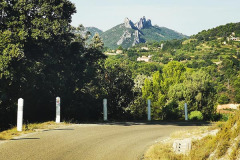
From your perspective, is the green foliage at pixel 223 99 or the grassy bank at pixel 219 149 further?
the green foliage at pixel 223 99

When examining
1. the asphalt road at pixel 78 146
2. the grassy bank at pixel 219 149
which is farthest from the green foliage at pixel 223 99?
the grassy bank at pixel 219 149

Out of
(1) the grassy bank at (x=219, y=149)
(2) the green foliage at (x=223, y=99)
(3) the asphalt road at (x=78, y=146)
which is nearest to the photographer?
(1) the grassy bank at (x=219, y=149)

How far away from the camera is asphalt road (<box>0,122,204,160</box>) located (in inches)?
263

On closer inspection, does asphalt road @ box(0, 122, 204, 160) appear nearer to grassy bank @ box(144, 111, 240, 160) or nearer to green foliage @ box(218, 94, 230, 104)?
grassy bank @ box(144, 111, 240, 160)

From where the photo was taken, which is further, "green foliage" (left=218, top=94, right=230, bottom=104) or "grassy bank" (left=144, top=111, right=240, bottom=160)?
"green foliage" (left=218, top=94, right=230, bottom=104)

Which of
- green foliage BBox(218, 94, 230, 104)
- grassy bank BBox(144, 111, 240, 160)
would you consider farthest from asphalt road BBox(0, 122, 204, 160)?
green foliage BBox(218, 94, 230, 104)

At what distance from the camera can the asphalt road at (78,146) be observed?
21.9 feet

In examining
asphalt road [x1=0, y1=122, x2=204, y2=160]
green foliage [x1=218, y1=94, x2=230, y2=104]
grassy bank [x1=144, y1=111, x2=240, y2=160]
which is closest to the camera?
grassy bank [x1=144, y1=111, x2=240, y2=160]

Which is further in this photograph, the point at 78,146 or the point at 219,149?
the point at 78,146

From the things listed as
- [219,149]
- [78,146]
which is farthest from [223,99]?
[219,149]

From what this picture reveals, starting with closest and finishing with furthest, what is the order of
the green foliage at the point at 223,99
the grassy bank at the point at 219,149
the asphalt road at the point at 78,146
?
the grassy bank at the point at 219,149 → the asphalt road at the point at 78,146 → the green foliage at the point at 223,99

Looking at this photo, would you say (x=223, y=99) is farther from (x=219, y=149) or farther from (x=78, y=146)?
(x=219, y=149)

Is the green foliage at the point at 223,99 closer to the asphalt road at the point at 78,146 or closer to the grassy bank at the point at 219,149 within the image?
the asphalt road at the point at 78,146

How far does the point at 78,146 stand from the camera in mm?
7828
